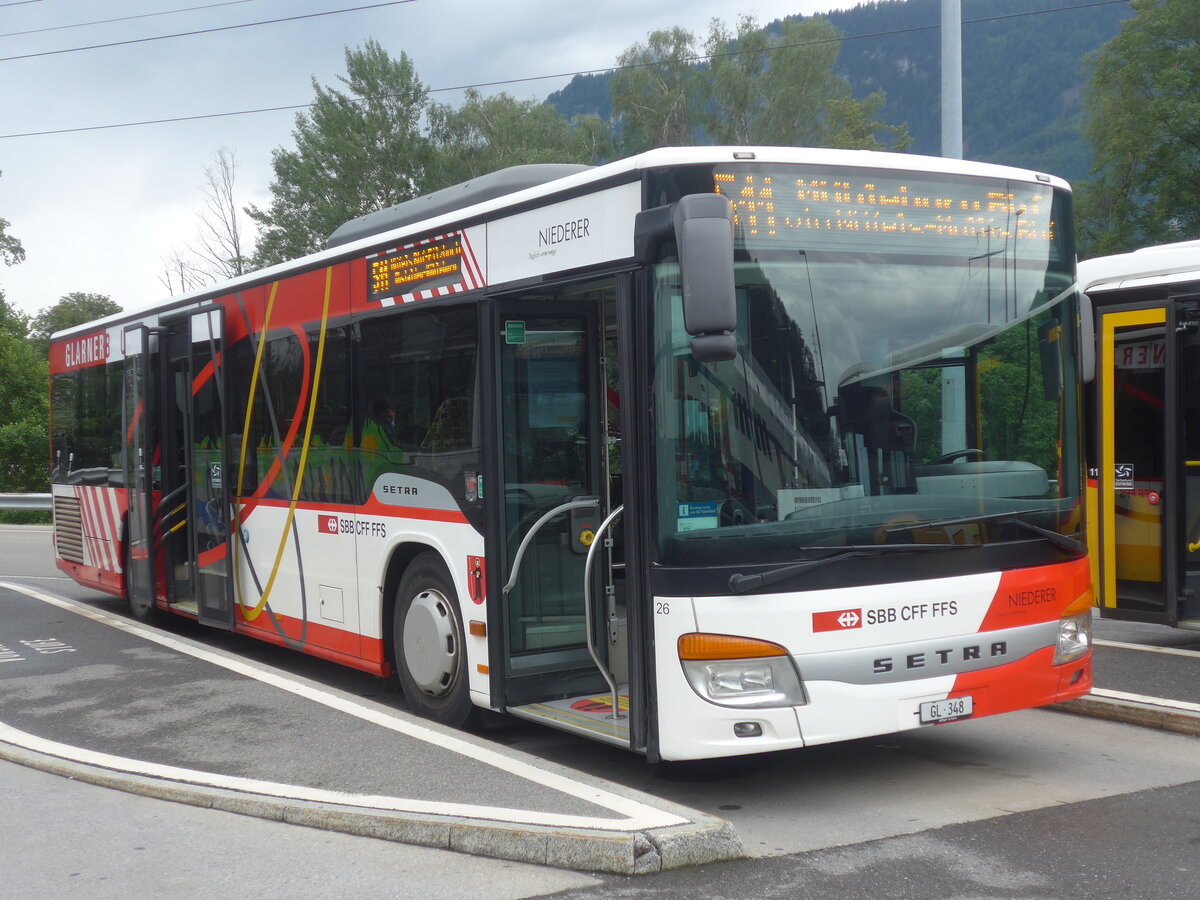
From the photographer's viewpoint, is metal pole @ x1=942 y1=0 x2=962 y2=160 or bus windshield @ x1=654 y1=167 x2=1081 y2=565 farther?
metal pole @ x1=942 y1=0 x2=962 y2=160

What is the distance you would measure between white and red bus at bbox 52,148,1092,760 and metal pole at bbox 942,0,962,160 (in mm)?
5121

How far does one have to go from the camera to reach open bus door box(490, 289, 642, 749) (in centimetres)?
673

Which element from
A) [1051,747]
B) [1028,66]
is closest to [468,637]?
[1051,747]

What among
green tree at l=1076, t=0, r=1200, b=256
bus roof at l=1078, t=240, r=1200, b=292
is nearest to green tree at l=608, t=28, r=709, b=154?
green tree at l=1076, t=0, r=1200, b=256

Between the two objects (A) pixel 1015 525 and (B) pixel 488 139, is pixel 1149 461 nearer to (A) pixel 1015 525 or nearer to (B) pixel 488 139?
(A) pixel 1015 525

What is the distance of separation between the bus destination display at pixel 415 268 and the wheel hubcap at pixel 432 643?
1809mm

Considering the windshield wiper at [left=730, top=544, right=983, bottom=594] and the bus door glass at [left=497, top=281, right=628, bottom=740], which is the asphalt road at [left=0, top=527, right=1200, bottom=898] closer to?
the bus door glass at [left=497, top=281, right=628, bottom=740]

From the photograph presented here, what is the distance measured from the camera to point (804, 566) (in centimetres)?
542

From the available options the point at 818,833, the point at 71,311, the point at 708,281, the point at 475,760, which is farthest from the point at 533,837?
the point at 71,311

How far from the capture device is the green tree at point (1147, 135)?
4038 centimetres

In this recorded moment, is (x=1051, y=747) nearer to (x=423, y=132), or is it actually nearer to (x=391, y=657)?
(x=391, y=657)

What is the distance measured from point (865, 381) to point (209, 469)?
6.38 m

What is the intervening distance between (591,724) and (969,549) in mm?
1991

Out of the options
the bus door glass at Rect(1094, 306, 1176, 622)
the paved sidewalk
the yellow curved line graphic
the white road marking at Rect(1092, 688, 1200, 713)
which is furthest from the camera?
the bus door glass at Rect(1094, 306, 1176, 622)
